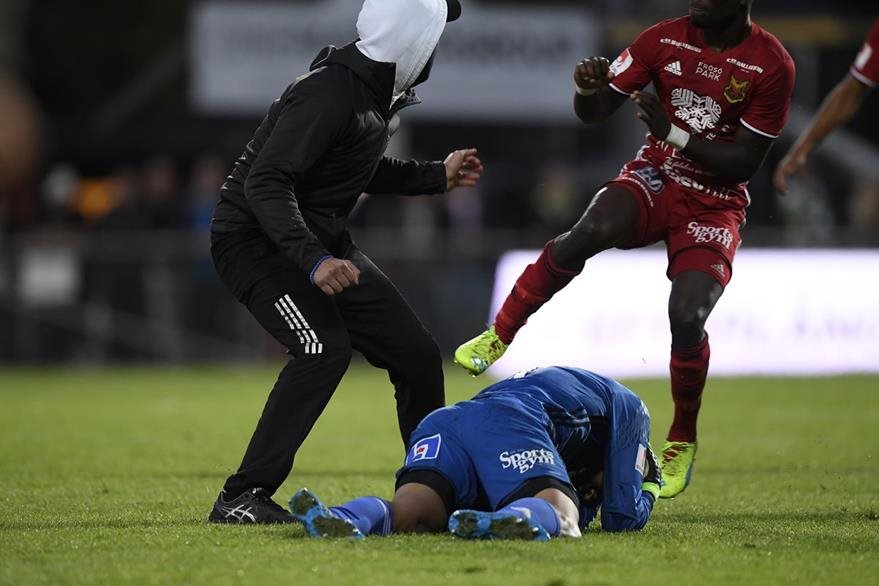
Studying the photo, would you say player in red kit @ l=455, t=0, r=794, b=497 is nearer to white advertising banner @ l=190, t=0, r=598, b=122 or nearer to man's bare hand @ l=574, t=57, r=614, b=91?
man's bare hand @ l=574, t=57, r=614, b=91

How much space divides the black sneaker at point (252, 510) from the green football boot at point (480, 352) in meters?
1.31

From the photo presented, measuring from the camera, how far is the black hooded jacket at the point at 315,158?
247 inches

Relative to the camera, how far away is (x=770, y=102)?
291 inches

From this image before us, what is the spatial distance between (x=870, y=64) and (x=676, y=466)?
2.17 meters

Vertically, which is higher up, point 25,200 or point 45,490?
point 45,490

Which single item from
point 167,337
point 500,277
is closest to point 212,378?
point 167,337

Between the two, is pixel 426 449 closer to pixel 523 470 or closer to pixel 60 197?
pixel 523 470

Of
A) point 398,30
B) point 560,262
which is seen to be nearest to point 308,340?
point 398,30

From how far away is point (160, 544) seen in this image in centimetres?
583

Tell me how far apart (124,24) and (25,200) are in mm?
11866

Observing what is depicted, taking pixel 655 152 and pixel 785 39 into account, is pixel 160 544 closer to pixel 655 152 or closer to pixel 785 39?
pixel 655 152

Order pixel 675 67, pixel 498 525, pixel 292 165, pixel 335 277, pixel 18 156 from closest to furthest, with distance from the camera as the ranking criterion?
pixel 498 525, pixel 335 277, pixel 292 165, pixel 675 67, pixel 18 156

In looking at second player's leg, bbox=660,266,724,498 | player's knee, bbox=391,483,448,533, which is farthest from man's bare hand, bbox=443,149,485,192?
player's knee, bbox=391,483,448,533

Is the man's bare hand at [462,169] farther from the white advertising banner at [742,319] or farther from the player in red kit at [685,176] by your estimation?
the white advertising banner at [742,319]
